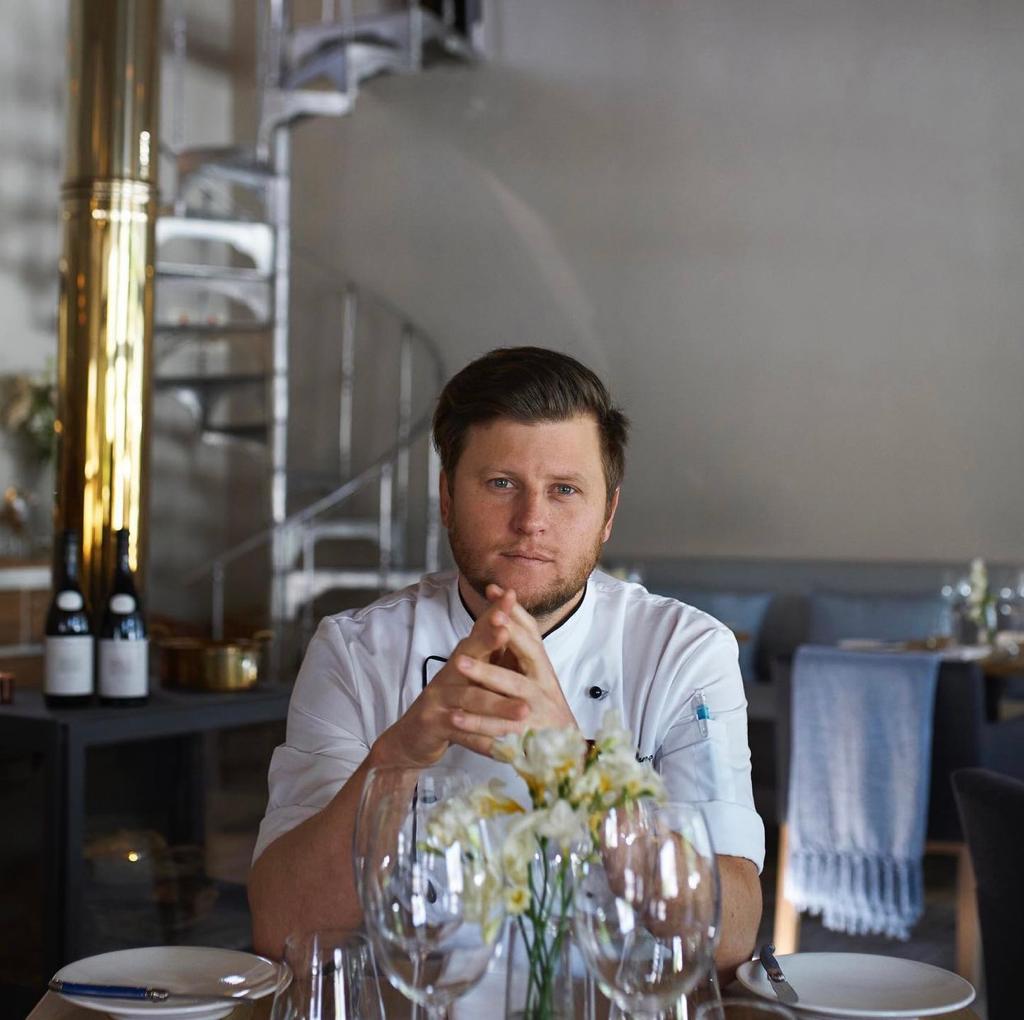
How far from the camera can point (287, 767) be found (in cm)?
174

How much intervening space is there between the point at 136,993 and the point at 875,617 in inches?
195

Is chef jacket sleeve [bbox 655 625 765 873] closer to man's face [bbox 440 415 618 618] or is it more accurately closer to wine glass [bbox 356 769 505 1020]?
man's face [bbox 440 415 618 618]

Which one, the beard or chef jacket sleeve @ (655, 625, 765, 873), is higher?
the beard

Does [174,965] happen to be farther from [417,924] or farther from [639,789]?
[639,789]

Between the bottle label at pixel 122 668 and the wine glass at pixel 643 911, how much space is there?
1.93m

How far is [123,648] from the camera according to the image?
Answer: 2717mm

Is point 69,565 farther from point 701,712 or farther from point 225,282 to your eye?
point 225,282

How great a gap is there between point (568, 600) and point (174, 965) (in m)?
0.70

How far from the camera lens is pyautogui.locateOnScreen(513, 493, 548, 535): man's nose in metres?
1.74

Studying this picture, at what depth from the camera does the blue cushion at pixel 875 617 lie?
18.8 feet

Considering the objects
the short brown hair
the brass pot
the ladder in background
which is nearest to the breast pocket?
the short brown hair

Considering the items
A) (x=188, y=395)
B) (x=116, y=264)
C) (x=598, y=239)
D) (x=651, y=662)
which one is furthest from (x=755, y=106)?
(x=651, y=662)

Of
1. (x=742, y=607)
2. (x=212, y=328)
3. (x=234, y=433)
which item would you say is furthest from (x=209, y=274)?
(x=742, y=607)

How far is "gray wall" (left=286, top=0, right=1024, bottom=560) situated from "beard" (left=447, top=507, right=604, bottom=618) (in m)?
4.50
